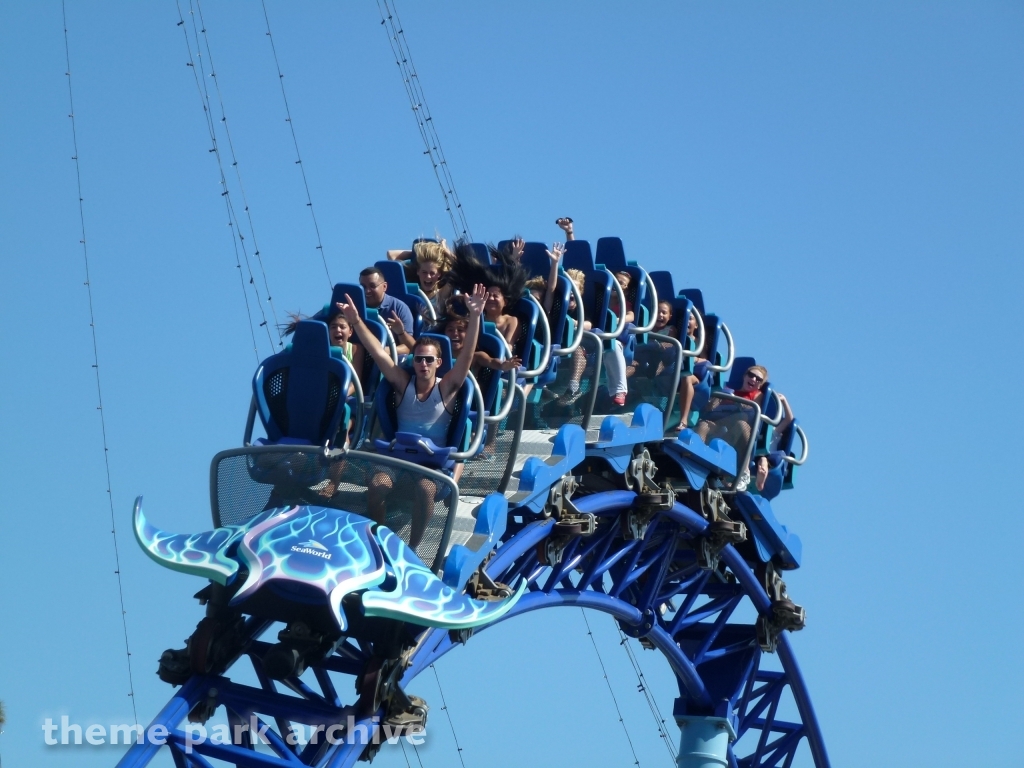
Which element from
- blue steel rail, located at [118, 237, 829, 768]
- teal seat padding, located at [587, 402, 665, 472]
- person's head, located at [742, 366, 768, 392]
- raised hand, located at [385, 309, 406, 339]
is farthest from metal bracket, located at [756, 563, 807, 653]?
raised hand, located at [385, 309, 406, 339]

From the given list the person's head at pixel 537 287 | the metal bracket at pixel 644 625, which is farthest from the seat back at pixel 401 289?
the metal bracket at pixel 644 625

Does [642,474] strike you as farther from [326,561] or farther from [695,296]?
[326,561]

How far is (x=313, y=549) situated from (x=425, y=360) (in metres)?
1.28

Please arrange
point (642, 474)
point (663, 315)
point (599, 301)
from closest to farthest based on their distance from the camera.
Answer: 1. point (599, 301)
2. point (642, 474)
3. point (663, 315)

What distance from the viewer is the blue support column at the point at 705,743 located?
16.0 m

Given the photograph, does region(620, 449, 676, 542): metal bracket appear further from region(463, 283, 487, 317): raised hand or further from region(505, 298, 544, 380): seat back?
region(463, 283, 487, 317): raised hand

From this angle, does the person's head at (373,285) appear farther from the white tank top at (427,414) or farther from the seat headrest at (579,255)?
the seat headrest at (579,255)

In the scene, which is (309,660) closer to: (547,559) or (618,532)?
(547,559)

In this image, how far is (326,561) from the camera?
8.70 m

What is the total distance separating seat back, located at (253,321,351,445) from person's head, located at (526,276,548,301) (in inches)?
84.6

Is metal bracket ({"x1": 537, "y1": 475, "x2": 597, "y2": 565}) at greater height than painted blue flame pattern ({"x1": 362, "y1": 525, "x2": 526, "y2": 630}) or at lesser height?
greater

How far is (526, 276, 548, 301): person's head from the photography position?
11.2 m

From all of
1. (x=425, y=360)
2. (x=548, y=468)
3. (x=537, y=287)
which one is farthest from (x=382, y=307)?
(x=548, y=468)

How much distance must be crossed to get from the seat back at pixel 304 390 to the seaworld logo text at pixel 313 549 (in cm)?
74
